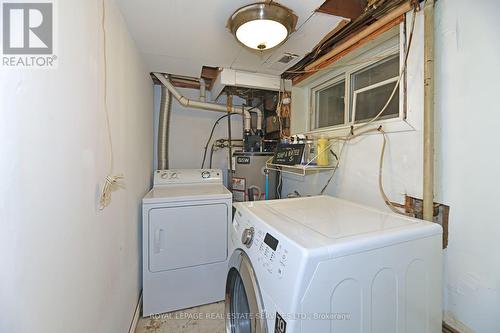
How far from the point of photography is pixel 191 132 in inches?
116

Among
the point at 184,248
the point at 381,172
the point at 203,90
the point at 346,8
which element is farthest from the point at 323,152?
the point at 203,90

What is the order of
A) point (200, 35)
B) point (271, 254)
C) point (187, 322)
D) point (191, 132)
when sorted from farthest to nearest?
point (191, 132)
point (187, 322)
point (200, 35)
point (271, 254)

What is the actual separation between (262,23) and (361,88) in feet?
3.39

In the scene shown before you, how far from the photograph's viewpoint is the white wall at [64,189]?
55 centimetres

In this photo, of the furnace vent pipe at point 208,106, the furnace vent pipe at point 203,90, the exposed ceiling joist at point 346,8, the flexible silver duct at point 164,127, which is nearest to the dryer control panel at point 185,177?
the flexible silver duct at point 164,127

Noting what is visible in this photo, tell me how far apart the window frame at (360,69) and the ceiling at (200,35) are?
1.11ft

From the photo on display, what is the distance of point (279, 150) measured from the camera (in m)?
2.27

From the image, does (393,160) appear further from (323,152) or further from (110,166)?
(110,166)

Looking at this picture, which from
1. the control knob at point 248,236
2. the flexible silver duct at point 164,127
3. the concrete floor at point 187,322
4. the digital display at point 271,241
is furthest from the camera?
the flexible silver duct at point 164,127

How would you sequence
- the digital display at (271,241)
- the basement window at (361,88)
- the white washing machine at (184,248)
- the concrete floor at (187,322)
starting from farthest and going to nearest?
the white washing machine at (184,248) < the concrete floor at (187,322) < the basement window at (361,88) < the digital display at (271,241)

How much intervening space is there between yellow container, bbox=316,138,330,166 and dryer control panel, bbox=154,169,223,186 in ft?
4.08

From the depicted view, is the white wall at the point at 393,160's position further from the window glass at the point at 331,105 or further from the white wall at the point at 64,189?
the white wall at the point at 64,189

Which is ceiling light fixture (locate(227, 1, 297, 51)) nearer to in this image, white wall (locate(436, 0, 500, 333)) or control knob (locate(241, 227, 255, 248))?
white wall (locate(436, 0, 500, 333))

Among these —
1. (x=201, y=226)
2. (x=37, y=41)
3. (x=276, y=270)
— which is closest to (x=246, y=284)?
(x=276, y=270)
